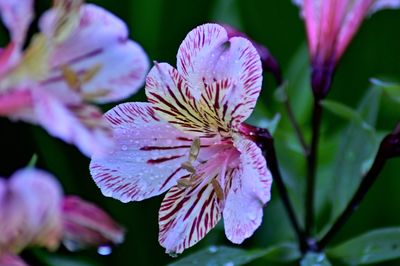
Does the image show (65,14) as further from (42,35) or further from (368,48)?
(368,48)

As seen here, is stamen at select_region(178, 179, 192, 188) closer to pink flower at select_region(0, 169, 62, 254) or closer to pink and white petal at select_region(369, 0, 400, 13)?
pink flower at select_region(0, 169, 62, 254)

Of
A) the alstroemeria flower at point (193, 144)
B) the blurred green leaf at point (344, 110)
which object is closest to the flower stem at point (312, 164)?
the blurred green leaf at point (344, 110)

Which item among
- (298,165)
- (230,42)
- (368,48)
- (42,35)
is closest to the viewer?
(42,35)

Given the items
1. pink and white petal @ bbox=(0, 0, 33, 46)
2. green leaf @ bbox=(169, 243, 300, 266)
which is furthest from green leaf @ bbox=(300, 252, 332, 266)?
pink and white petal @ bbox=(0, 0, 33, 46)

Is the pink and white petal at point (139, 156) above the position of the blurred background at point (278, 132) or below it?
above

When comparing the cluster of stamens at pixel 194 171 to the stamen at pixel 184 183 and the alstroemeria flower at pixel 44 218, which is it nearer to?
the stamen at pixel 184 183

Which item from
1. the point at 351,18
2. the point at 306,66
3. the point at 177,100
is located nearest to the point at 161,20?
the point at 306,66

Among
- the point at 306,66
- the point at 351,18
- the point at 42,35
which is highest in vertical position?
the point at 42,35
